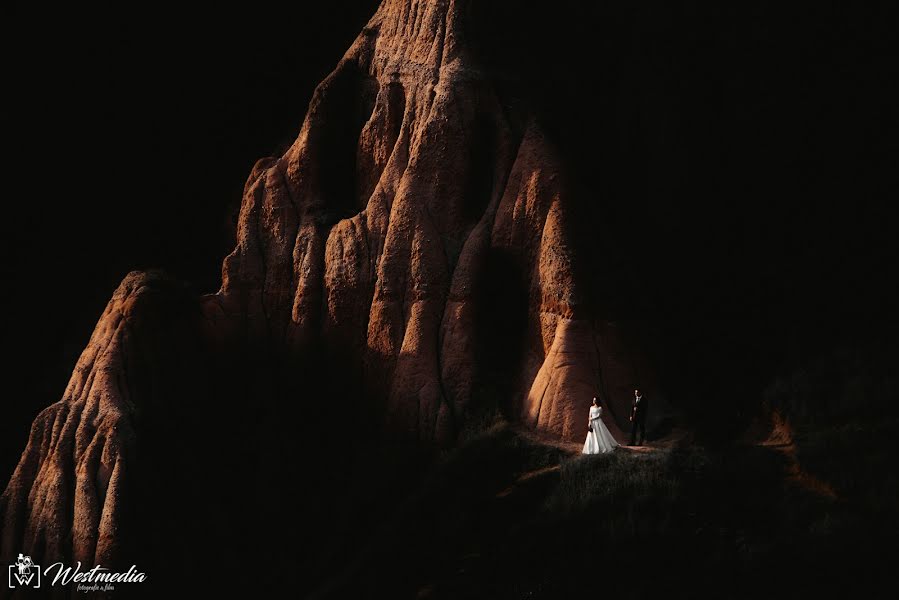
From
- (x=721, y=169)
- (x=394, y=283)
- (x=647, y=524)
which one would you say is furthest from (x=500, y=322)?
(x=721, y=169)

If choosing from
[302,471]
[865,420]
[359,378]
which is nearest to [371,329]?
[359,378]

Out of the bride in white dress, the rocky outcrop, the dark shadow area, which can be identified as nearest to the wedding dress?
the bride in white dress

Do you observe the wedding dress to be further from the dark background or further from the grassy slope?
the dark background

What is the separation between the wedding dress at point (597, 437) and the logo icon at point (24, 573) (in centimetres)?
1090

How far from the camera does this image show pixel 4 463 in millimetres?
30109

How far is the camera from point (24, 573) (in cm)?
2034

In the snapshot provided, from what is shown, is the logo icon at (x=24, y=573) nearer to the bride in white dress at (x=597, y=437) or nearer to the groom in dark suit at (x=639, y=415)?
the bride in white dress at (x=597, y=437)

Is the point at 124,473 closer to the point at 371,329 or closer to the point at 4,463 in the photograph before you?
the point at 371,329

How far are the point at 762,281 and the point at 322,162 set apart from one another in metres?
9.65

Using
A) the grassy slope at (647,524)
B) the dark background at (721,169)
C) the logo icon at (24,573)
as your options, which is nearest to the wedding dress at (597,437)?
the grassy slope at (647,524)

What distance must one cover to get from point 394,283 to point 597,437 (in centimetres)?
545

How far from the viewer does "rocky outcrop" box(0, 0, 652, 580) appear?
19.3m

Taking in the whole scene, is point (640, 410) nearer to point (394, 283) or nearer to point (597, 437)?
point (597, 437)

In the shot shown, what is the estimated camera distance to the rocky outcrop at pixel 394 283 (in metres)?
19.3
